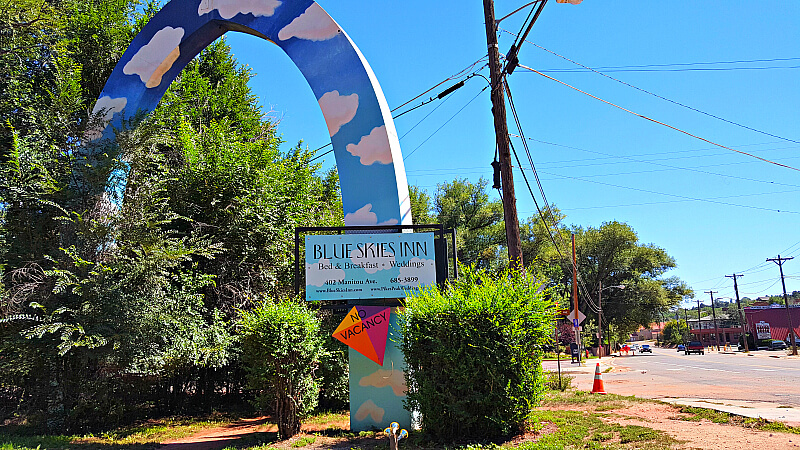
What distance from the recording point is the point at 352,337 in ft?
32.9

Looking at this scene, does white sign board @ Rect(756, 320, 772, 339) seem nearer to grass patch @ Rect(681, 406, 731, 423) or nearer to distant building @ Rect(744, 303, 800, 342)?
distant building @ Rect(744, 303, 800, 342)

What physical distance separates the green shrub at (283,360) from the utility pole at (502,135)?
444cm

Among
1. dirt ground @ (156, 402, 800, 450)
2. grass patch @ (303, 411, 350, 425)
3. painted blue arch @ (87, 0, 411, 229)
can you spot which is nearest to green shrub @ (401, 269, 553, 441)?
dirt ground @ (156, 402, 800, 450)

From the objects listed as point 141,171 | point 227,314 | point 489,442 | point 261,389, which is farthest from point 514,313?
point 141,171

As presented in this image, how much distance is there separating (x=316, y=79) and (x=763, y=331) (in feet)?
216

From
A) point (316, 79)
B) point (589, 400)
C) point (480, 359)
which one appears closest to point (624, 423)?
point (480, 359)

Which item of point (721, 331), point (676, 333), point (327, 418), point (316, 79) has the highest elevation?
point (316, 79)

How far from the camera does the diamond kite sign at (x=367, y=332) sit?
994cm

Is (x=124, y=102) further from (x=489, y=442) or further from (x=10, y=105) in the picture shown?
(x=489, y=442)

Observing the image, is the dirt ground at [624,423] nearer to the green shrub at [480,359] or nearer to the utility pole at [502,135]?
the green shrub at [480,359]

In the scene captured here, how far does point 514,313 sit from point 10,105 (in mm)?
12882

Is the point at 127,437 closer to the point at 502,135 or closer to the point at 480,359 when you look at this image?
the point at 480,359

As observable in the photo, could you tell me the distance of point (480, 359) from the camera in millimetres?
8000

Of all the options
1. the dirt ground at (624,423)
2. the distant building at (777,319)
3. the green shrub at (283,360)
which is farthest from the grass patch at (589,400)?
the distant building at (777,319)
